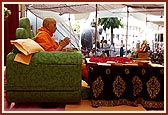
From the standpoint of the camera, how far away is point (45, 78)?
2898 mm

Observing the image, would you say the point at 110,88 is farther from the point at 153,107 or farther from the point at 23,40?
Answer: the point at 23,40

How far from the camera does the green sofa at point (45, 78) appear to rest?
113 inches

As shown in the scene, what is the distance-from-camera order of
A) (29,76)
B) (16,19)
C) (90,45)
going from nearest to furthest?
1. (29,76)
2. (16,19)
3. (90,45)

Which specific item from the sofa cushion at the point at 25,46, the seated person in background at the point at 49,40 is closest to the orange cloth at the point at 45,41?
→ the seated person in background at the point at 49,40

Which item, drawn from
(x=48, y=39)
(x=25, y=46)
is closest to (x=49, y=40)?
(x=48, y=39)

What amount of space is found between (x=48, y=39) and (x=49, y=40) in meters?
0.02

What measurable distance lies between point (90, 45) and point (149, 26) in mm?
5366

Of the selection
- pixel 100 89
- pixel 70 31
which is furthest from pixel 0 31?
pixel 70 31

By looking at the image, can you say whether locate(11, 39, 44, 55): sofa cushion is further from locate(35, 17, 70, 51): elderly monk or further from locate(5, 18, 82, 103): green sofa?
locate(35, 17, 70, 51): elderly monk

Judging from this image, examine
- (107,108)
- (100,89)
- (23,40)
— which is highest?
(23,40)

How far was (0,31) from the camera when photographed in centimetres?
212

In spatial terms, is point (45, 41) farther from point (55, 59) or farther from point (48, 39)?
point (55, 59)

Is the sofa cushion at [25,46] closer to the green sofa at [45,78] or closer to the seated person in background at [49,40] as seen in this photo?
the green sofa at [45,78]

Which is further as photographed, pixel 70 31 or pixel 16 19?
pixel 70 31
